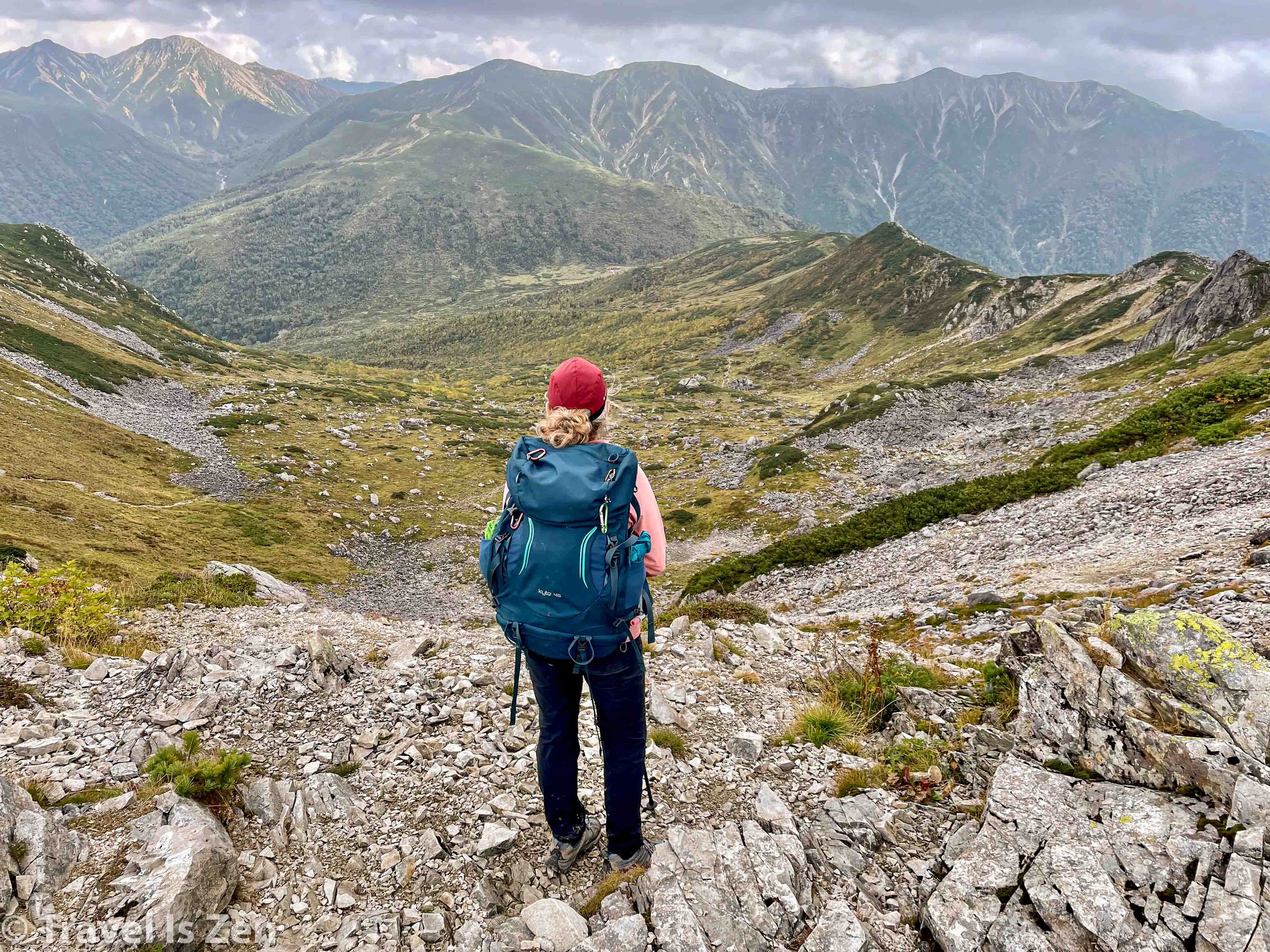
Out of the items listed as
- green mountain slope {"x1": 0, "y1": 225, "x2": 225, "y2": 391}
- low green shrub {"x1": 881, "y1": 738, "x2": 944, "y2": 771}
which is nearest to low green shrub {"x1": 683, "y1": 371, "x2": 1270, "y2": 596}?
low green shrub {"x1": 881, "y1": 738, "x2": 944, "y2": 771}

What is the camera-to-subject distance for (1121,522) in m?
16.2

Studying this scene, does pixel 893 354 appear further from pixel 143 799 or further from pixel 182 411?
pixel 143 799

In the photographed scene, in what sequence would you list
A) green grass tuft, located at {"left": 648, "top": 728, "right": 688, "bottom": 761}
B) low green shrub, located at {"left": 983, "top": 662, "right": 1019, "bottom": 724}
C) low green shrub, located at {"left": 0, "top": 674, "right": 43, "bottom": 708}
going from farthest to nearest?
green grass tuft, located at {"left": 648, "top": 728, "right": 688, "bottom": 761} → low green shrub, located at {"left": 0, "top": 674, "right": 43, "bottom": 708} → low green shrub, located at {"left": 983, "top": 662, "right": 1019, "bottom": 724}

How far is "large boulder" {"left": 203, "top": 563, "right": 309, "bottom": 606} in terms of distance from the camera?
61.1ft

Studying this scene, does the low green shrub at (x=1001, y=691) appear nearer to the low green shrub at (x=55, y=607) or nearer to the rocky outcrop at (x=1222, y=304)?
the low green shrub at (x=55, y=607)

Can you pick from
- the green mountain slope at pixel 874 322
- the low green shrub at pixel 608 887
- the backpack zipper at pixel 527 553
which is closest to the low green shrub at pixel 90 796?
the low green shrub at pixel 608 887

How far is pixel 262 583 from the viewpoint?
19625 mm

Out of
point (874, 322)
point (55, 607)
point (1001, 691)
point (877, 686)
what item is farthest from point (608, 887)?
point (874, 322)

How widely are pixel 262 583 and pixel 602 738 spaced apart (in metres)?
18.8

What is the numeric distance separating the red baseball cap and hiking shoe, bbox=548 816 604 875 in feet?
13.4

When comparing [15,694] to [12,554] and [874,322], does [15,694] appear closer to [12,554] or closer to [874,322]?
[12,554]

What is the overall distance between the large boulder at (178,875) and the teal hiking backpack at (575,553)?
3226 millimetres

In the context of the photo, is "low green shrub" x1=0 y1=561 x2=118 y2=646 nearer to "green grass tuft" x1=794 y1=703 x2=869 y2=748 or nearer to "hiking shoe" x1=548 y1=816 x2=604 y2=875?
"hiking shoe" x1=548 y1=816 x2=604 y2=875

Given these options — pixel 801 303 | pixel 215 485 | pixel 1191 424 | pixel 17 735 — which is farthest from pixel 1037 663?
pixel 801 303
